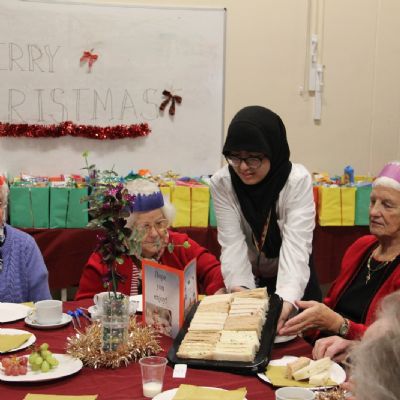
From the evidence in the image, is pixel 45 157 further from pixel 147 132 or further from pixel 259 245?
pixel 259 245

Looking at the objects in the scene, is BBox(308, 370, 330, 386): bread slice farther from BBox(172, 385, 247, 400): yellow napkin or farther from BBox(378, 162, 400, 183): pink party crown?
BBox(378, 162, 400, 183): pink party crown

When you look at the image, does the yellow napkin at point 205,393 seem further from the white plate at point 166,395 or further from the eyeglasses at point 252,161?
the eyeglasses at point 252,161

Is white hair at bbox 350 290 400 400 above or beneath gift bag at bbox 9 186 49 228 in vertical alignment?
above

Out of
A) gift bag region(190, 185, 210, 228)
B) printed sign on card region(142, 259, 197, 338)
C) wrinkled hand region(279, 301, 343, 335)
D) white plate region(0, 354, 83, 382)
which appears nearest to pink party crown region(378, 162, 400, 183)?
wrinkled hand region(279, 301, 343, 335)

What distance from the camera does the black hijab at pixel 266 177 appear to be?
243 centimetres

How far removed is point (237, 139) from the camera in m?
2.38

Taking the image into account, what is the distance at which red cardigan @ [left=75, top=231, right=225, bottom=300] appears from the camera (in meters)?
2.50

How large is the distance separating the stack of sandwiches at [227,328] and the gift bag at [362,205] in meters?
2.58

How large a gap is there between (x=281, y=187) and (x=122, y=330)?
107 centimetres

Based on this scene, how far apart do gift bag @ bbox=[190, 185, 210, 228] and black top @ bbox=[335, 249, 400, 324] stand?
6.11 ft

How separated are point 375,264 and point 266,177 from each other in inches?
23.0

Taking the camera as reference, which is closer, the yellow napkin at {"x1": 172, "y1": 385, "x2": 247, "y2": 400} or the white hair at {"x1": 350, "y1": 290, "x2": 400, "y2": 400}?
the white hair at {"x1": 350, "y1": 290, "x2": 400, "y2": 400}

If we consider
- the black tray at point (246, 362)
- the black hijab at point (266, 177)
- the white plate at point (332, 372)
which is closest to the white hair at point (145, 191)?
the black hijab at point (266, 177)

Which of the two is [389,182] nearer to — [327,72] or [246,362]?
[246,362]
